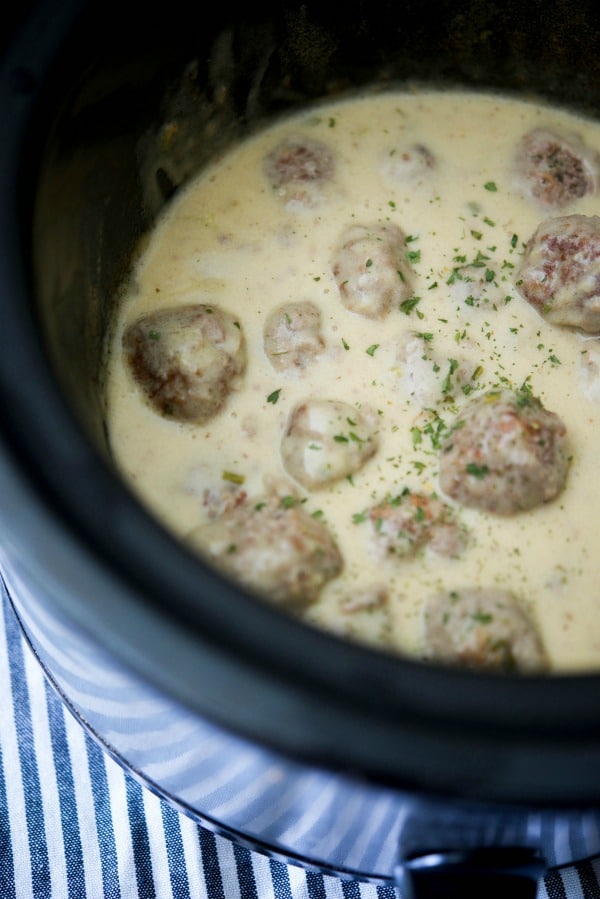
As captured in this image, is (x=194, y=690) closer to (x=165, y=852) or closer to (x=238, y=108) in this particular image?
(x=165, y=852)

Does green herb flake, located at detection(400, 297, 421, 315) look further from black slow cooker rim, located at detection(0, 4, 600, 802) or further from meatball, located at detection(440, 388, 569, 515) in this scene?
black slow cooker rim, located at detection(0, 4, 600, 802)

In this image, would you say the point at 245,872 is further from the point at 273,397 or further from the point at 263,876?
the point at 273,397

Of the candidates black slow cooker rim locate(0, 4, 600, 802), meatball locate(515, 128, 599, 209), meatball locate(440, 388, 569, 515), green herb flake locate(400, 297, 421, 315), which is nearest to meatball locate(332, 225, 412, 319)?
green herb flake locate(400, 297, 421, 315)

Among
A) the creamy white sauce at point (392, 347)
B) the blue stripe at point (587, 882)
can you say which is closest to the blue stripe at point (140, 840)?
the creamy white sauce at point (392, 347)

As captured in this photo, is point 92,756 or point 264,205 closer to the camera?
point 92,756

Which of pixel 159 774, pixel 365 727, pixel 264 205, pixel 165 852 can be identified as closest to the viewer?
pixel 365 727

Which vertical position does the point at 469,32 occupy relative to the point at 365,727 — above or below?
above

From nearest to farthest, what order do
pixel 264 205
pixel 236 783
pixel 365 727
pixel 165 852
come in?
1. pixel 365 727
2. pixel 236 783
3. pixel 165 852
4. pixel 264 205

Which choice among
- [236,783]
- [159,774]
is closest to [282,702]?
[236,783]
